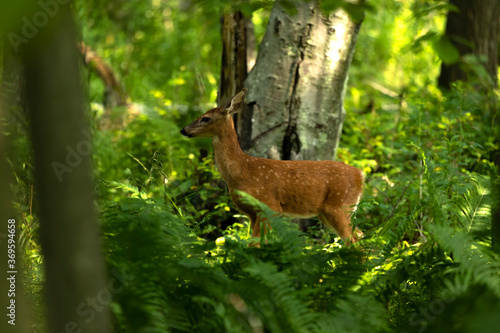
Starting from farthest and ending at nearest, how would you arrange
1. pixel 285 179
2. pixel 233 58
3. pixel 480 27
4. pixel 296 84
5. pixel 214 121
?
pixel 480 27 < pixel 233 58 < pixel 296 84 < pixel 214 121 < pixel 285 179

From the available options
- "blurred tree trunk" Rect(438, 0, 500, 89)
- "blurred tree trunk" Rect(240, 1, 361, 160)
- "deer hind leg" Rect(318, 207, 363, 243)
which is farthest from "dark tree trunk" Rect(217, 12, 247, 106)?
"blurred tree trunk" Rect(438, 0, 500, 89)

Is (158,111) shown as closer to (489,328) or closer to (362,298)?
(362,298)

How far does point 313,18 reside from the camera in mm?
6371

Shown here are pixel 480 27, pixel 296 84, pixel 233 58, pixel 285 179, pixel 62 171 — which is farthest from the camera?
pixel 480 27

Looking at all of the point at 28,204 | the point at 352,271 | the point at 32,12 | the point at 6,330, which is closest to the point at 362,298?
the point at 352,271

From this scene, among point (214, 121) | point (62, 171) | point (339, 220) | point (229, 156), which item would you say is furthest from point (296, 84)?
point (62, 171)

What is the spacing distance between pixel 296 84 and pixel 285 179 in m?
1.24

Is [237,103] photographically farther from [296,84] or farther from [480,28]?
[480,28]

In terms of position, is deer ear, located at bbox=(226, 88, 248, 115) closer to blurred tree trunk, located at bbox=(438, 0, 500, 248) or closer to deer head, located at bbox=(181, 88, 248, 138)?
deer head, located at bbox=(181, 88, 248, 138)

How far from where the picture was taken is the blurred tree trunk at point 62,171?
7.49ft

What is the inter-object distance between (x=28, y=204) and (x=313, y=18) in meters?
3.34

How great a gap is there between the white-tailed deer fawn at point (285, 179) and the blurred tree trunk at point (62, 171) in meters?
3.20

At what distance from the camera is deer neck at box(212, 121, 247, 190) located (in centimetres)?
564

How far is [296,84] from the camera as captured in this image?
251 inches
